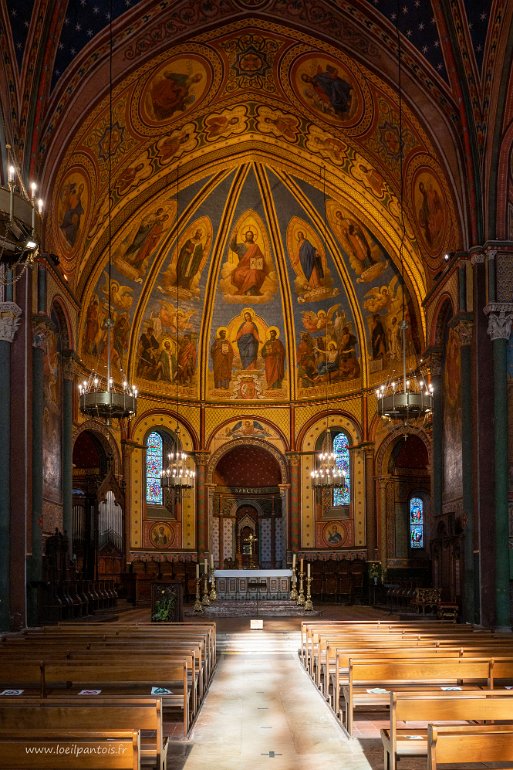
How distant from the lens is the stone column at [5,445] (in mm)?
19094

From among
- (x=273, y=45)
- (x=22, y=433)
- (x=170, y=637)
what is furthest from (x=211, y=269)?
(x=170, y=637)

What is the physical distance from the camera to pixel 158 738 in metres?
7.27

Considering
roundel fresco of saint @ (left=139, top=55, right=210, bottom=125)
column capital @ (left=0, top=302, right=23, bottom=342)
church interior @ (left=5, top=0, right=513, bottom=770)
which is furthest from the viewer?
roundel fresco of saint @ (left=139, top=55, right=210, bottom=125)

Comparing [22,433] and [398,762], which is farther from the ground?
[22,433]

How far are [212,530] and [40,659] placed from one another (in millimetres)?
25503

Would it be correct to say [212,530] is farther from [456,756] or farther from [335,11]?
[456,756]

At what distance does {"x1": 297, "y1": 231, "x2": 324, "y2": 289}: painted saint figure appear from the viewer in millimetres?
33250

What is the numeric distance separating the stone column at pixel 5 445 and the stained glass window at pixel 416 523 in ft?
57.0

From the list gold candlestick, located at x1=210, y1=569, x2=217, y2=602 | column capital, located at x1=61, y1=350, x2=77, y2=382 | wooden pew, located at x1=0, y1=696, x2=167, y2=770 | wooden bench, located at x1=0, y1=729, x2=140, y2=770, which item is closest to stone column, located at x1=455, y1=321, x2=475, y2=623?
gold candlestick, located at x1=210, y1=569, x2=217, y2=602

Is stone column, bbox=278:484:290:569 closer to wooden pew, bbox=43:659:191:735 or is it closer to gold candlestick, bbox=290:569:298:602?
gold candlestick, bbox=290:569:298:602

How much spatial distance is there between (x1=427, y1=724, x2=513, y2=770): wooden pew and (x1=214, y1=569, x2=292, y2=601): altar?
21376 mm

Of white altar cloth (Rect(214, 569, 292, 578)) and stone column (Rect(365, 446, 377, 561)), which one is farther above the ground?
stone column (Rect(365, 446, 377, 561))

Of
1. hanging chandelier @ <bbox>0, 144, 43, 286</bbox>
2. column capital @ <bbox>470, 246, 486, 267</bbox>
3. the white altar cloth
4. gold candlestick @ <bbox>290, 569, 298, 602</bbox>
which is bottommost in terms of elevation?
gold candlestick @ <bbox>290, 569, 298, 602</bbox>

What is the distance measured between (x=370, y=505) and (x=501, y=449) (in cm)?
A: 1213
